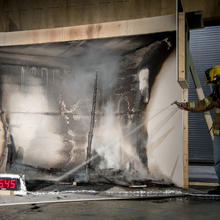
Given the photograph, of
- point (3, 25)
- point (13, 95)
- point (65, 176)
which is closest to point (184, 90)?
point (65, 176)

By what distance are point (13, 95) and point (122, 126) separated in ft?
5.90

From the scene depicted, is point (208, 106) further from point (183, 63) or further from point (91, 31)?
point (91, 31)

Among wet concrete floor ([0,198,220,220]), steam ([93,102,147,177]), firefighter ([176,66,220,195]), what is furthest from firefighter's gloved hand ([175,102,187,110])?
wet concrete floor ([0,198,220,220])

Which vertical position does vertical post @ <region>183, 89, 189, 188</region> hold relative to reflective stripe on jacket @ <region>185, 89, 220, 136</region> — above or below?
below

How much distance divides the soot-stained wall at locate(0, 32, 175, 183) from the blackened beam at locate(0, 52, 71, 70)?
0.05 meters

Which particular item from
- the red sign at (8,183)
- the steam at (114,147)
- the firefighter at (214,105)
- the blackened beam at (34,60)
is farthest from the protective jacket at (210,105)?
the red sign at (8,183)

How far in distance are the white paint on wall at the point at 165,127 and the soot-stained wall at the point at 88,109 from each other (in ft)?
0.20

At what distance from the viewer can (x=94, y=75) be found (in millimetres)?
4625

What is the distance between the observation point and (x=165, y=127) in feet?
13.8

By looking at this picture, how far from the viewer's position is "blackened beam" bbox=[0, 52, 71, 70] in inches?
187

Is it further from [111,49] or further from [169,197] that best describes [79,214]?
[111,49]

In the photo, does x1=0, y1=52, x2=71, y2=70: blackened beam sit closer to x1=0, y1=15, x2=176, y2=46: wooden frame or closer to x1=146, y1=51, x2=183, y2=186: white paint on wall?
x1=0, y1=15, x2=176, y2=46: wooden frame

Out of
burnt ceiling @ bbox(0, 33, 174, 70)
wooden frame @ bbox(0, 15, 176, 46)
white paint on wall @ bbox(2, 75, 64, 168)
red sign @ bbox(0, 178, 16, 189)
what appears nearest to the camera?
red sign @ bbox(0, 178, 16, 189)

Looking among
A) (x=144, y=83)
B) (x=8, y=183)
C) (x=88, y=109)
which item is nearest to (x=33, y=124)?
(x=88, y=109)
